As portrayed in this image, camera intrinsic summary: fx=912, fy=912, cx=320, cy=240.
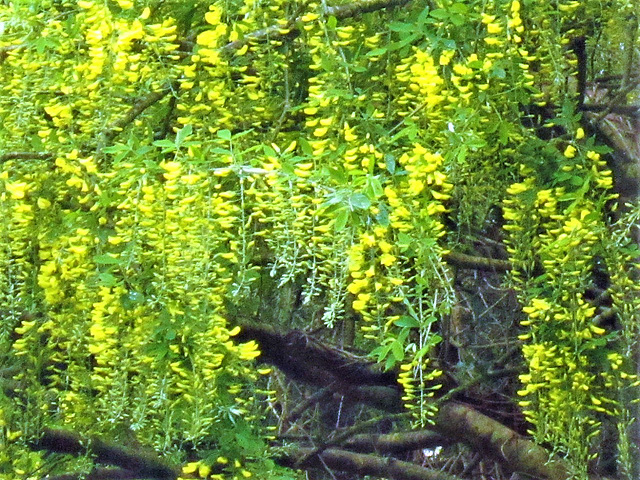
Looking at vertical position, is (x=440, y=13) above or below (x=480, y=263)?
above

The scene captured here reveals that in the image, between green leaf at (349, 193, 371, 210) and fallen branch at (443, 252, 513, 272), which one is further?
fallen branch at (443, 252, 513, 272)

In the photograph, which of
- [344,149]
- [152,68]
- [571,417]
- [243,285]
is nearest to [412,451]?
[571,417]

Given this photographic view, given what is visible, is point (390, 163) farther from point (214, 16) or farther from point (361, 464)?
point (361, 464)

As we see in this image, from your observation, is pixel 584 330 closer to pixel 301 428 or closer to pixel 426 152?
pixel 426 152

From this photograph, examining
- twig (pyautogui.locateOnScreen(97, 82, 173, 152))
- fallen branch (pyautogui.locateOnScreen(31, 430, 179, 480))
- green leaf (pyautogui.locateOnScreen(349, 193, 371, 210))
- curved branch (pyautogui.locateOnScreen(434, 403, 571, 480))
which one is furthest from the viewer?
fallen branch (pyautogui.locateOnScreen(31, 430, 179, 480))

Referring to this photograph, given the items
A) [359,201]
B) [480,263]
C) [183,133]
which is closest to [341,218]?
[359,201]

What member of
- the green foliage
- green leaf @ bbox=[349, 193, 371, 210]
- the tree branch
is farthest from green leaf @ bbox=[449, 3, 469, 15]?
green leaf @ bbox=[349, 193, 371, 210]

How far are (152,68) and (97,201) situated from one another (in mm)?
180

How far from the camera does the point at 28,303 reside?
4.11 feet

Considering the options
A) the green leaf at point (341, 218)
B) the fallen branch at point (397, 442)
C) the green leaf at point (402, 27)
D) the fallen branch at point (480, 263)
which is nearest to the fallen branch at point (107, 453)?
the fallen branch at point (397, 442)

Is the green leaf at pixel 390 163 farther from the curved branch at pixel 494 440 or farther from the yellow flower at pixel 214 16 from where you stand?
the curved branch at pixel 494 440

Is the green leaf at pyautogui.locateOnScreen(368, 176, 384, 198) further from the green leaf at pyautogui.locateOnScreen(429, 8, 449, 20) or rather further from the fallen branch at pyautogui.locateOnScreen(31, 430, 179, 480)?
the fallen branch at pyautogui.locateOnScreen(31, 430, 179, 480)

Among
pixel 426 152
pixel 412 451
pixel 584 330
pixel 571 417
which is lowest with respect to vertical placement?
pixel 412 451

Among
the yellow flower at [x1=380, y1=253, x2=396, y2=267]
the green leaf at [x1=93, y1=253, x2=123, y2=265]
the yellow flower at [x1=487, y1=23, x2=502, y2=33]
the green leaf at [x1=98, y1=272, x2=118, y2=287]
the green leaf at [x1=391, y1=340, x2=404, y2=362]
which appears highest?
the yellow flower at [x1=487, y1=23, x2=502, y2=33]
